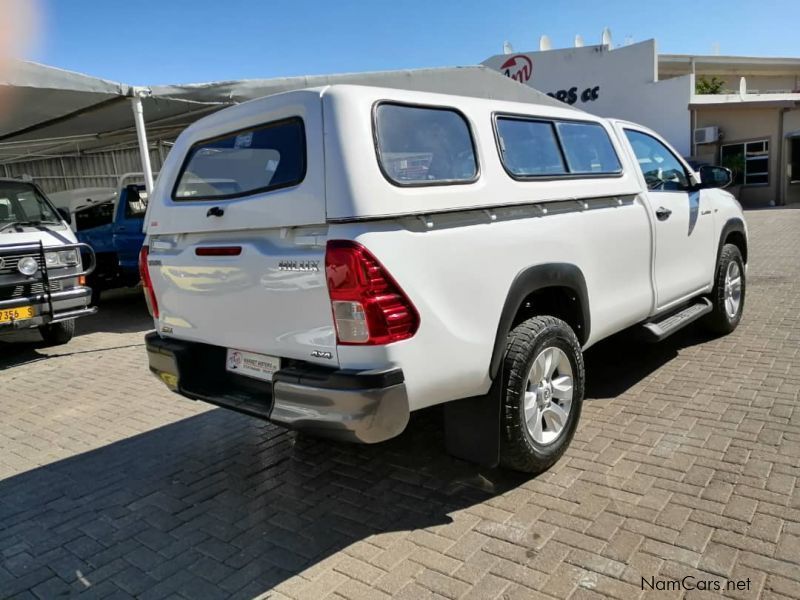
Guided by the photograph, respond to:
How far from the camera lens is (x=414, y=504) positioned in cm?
326

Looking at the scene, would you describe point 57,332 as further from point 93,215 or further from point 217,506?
point 217,506

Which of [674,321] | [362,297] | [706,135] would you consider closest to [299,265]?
[362,297]

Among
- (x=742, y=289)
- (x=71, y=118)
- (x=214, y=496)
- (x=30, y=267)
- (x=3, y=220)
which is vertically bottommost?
(x=214, y=496)

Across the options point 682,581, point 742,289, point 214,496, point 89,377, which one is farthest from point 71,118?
point 682,581

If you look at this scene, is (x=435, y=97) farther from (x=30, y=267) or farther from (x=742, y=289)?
(x=30, y=267)

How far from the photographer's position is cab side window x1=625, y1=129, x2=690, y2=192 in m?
4.73

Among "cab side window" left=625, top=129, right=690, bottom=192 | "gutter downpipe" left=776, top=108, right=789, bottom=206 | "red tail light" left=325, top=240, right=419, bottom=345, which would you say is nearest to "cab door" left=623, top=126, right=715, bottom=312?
"cab side window" left=625, top=129, right=690, bottom=192

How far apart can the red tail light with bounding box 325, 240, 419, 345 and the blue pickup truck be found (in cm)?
756

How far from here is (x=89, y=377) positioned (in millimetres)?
6383

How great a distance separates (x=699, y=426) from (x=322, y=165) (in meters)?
2.90

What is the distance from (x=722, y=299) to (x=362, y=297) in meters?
4.41

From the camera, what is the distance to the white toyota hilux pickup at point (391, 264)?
8.50 ft

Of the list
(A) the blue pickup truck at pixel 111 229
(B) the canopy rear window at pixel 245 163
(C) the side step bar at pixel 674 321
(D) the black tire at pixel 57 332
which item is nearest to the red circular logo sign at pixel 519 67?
(A) the blue pickup truck at pixel 111 229

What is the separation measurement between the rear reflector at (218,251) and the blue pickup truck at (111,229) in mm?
6640
